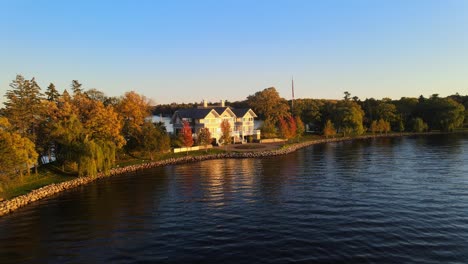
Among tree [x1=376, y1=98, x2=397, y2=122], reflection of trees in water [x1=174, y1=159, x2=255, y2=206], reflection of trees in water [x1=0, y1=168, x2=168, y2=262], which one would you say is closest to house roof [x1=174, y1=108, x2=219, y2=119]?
reflection of trees in water [x1=174, y1=159, x2=255, y2=206]

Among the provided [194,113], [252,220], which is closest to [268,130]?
[194,113]

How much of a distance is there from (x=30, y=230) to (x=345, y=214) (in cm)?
2784

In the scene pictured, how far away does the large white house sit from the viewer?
8250 centimetres

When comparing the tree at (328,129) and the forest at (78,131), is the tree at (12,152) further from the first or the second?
the tree at (328,129)

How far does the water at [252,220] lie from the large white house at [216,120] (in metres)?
34.9

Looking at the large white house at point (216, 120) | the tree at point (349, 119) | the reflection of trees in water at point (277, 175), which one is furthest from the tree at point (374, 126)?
the reflection of trees in water at point (277, 175)

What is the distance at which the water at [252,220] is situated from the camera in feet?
71.7

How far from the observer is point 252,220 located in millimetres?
28406

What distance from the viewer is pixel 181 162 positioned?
208ft

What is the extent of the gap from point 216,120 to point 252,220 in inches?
2271

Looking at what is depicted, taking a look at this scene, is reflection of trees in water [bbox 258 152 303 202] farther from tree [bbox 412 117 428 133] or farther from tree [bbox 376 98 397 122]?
tree [bbox 412 117 428 133]

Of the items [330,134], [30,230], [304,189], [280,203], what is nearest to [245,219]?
[280,203]

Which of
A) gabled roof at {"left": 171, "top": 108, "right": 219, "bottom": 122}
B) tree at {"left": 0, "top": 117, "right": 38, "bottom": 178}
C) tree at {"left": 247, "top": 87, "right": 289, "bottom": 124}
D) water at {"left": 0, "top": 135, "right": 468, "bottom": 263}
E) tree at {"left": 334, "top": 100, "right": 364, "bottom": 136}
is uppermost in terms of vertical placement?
tree at {"left": 247, "top": 87, "right": 289, "bottom": 124}

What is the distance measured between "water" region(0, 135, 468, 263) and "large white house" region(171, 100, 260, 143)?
3495 cm
